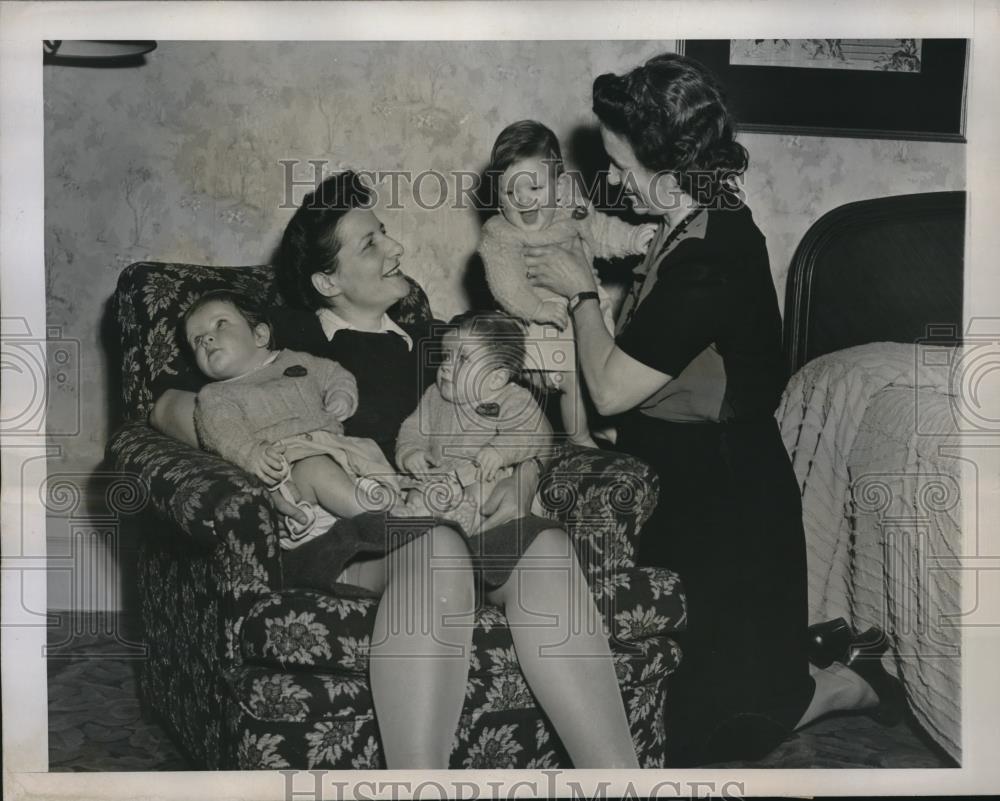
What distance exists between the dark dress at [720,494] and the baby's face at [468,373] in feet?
1.00

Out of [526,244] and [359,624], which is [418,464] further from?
[526,244]

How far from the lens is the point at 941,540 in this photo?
2498 millimetres

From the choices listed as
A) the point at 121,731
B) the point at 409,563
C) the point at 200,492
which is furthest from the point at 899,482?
the point at 121,731

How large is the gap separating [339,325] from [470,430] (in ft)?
1.31

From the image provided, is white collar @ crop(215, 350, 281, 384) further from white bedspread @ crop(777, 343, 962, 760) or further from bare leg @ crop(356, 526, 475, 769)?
white bedspread @ crop(777, 343, 962, 760)

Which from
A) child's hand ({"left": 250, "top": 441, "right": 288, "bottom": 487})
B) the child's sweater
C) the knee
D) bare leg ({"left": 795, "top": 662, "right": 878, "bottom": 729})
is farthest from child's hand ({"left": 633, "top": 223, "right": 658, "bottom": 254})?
bare leg ({"left": 795, "top": 662, "right": 878, "bottom": 729})

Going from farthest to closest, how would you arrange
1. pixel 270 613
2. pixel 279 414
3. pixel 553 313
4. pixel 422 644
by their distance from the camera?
pixel 553 313, pixel 279 414, pixel 422 644, pixel 270 613

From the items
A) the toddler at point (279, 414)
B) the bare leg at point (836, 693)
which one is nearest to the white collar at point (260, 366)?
the toddler at point (279, 414)

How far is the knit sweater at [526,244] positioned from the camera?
246 cm

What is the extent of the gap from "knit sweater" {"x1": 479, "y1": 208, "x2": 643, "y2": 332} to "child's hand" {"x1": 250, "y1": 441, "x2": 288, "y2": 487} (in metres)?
0.62

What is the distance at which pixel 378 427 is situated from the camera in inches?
94.7

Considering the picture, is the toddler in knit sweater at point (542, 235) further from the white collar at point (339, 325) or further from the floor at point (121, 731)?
the floor at point (121, 731)

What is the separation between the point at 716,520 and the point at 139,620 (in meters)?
1.35

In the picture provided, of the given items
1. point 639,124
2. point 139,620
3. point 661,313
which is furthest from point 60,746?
point 639,124
